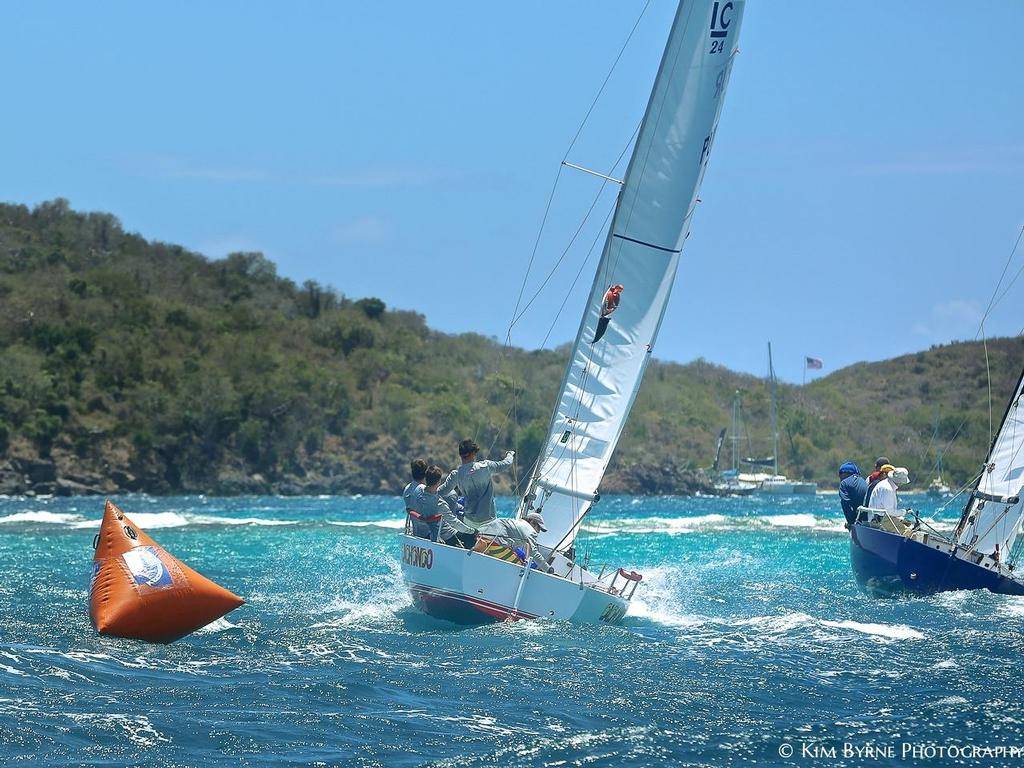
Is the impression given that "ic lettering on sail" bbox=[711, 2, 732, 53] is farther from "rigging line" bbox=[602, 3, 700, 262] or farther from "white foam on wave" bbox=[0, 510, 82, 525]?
"white foam on wave" bbox=[0, 510, 82, 525]

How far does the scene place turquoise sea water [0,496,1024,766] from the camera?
9.83 metres

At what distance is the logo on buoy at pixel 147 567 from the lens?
13.8 meters

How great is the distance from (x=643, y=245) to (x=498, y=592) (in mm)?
5202

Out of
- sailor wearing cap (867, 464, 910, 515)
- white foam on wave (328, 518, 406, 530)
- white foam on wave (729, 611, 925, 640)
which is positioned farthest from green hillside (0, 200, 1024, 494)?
white foam on wave (729, 611, 925, 640)

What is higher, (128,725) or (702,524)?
(702,524)

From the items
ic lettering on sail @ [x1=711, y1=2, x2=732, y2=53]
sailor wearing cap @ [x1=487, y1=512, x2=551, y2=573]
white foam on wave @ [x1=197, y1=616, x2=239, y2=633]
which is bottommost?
white foam on wave @ [x1=197, y1=616, x2=239, y2=633]

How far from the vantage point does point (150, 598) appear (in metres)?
13.7

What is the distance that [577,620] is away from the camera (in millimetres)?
15273

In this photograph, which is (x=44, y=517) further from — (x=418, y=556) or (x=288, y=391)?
(x=288, y=391)

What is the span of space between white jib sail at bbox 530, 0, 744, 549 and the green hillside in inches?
2116

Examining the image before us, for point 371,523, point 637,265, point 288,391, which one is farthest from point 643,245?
point 288,391

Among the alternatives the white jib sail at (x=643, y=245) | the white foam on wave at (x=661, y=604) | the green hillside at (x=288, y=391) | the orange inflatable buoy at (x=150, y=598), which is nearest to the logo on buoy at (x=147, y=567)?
the orange inflatable buoy at (x=150, y=598)

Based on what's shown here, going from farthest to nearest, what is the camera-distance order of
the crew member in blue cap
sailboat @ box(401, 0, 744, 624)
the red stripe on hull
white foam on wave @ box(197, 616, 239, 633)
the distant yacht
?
the distant yacht, the crew member in blue cap, sailboat @ box(401, 0, 744, 624), the red stripe on hull, white foam on wave @ box(197, 616, 239, 633)

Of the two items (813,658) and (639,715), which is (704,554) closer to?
(813,658)
